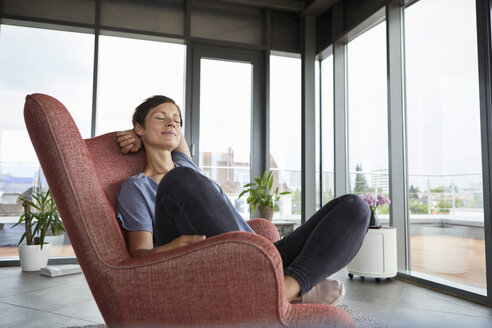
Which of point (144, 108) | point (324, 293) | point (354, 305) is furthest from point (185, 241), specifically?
point (354, 305)

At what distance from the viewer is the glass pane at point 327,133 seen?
4.18 metres

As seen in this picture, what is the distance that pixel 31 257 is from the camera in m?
3.33

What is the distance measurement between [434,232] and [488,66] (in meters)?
1.22

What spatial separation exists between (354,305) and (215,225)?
160 cm

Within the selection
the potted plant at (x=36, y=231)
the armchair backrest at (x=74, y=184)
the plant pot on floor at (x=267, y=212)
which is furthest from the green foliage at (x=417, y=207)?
the potted plant at (x=36, y=231)

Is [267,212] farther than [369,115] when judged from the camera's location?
Yes

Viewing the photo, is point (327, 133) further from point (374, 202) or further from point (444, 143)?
point (444, 143)

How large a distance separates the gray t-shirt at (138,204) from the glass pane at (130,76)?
8.93 feet

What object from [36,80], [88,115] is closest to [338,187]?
[88,115]

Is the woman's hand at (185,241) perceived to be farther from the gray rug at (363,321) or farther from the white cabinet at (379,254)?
the white cabinet at (379,254)

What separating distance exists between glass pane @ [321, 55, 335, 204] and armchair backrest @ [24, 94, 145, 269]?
3325mm

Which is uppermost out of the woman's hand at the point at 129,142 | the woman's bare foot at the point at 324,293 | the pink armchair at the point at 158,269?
the woman's hand at the point at 129,142

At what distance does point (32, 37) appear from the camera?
3.81 metres

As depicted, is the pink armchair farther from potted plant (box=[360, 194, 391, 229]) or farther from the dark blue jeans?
potted plant (box=[360, 194, 391, 229])
